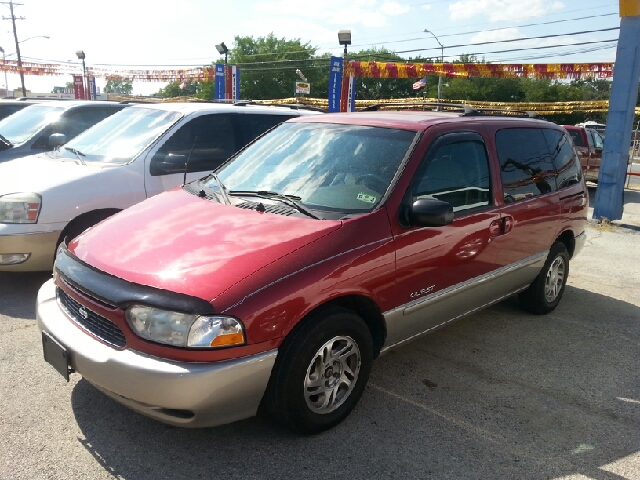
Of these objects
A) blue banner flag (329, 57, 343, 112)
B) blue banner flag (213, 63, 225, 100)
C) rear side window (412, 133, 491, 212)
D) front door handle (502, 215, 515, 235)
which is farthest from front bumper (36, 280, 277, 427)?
blue banner flag (213, 63, 225, 100)

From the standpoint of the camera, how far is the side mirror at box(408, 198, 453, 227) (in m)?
3.16

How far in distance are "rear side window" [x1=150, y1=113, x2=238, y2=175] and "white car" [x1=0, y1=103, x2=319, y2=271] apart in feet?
0.03

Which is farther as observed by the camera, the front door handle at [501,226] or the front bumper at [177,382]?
the front door handle at [501,226]

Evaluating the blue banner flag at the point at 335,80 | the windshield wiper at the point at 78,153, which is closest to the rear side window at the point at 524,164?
the windshield wiper at the point at 78,153

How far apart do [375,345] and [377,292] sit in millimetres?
409

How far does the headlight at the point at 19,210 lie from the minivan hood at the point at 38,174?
0.12 metres

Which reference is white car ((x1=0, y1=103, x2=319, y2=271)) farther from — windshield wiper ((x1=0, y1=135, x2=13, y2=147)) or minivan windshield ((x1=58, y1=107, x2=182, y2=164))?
windshield wiper ((x1=0, y1=135, x2=13, y2=147))

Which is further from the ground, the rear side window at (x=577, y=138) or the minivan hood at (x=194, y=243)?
the minivan hood at (x=194, y=243)

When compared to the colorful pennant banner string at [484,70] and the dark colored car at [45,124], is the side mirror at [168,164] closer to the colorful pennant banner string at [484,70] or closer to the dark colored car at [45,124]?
the dark colored car at [45,124]

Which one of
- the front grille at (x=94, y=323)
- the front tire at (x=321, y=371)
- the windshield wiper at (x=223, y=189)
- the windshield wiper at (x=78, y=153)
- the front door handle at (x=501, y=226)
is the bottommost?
the front tire at (x=321, y=371)

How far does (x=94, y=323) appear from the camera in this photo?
277 centimetres

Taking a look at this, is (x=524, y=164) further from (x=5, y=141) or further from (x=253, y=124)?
(x=5, y=141)

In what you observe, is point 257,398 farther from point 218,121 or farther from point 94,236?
point 218,121

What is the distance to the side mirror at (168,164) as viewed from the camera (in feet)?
17.4
